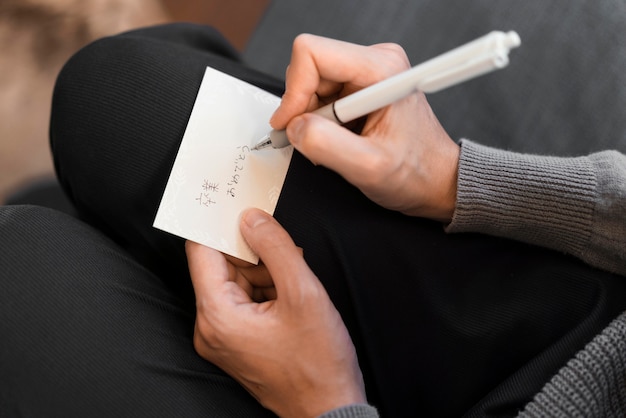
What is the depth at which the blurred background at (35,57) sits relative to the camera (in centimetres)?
105

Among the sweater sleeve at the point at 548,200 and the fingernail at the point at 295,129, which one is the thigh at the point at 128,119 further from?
the sweater sleeve at the point at 548,200

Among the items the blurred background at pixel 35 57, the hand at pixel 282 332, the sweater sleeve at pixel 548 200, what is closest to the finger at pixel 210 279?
the hand at pixel 282 332

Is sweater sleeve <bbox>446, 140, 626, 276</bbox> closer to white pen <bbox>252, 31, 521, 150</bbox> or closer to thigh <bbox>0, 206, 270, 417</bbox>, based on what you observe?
white pen <bbox>252, 31, 521, 150</bbox>

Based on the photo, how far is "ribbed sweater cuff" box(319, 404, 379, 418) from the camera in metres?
0.51

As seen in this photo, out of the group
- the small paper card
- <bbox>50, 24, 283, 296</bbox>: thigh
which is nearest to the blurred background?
<bbox>50, 24, 283, 296</bbox>: thigh

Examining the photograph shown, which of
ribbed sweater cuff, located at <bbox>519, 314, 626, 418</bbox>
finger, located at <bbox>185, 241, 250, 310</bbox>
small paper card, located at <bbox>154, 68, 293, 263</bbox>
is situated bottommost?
ribbed sweater cuff, located at <bbox>519, 314, 626, 418</bbox>

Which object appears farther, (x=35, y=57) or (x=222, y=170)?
(x=35, y=57)

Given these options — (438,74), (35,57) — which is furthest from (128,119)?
(35,57)

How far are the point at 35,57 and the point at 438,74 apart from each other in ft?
3.16

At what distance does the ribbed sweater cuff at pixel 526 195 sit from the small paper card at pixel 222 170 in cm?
21

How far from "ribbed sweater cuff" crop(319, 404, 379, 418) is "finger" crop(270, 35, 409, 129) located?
29 centimetres

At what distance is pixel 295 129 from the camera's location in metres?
0.50

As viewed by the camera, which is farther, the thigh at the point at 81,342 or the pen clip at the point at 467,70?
the thigh at the point at 81,342

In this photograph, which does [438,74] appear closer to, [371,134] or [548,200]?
[371,134]
